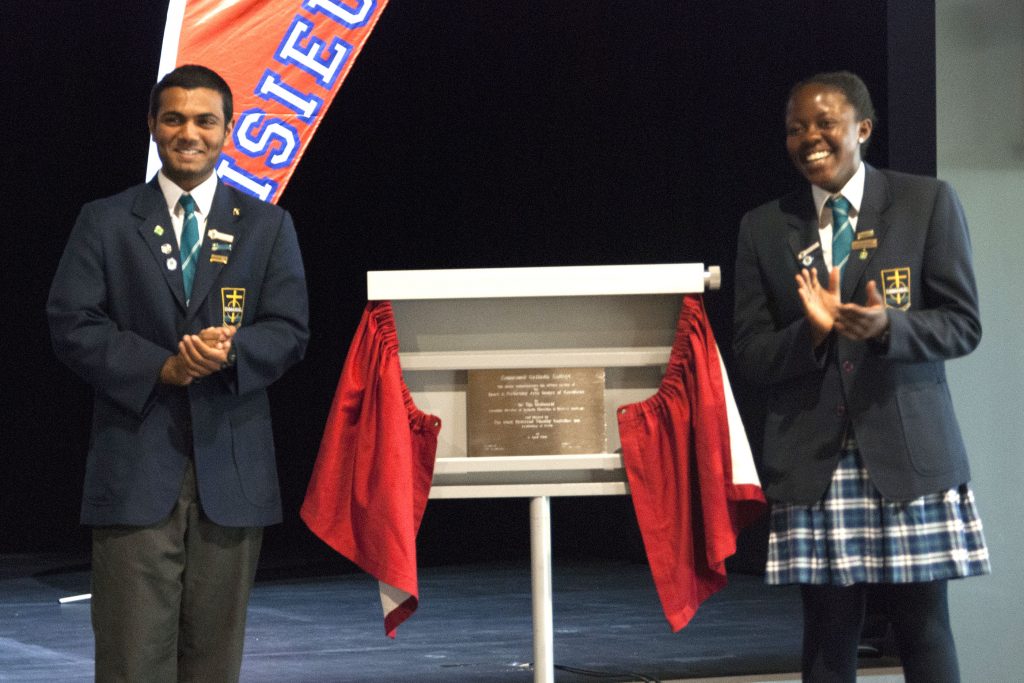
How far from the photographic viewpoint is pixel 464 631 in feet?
16.5

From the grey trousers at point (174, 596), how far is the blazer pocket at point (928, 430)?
1177 mm

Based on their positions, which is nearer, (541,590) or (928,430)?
(928,430)

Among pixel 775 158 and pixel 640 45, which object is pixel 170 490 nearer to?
pixel 775 158

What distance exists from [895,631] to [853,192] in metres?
0.81

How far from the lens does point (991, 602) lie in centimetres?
358

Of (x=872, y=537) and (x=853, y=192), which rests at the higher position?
(x=853, y=192)

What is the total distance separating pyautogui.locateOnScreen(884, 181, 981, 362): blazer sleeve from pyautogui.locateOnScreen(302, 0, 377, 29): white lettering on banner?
103 inches

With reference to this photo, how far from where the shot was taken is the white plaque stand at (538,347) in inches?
99.7

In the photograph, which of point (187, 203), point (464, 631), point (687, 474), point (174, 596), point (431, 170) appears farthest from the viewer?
point (431, 170)

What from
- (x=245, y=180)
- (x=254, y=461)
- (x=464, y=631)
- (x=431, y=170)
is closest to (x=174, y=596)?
(x=254, y=461)

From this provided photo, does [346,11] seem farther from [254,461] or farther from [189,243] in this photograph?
[254,461]

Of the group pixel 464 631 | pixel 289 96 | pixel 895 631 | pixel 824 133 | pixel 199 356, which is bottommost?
pixel 464 631

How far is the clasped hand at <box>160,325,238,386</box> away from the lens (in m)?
2.29

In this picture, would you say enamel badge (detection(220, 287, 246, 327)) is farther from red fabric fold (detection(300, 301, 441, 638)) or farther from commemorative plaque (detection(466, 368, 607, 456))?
commemorative plaque (detection(466, 368, 607, 456))
